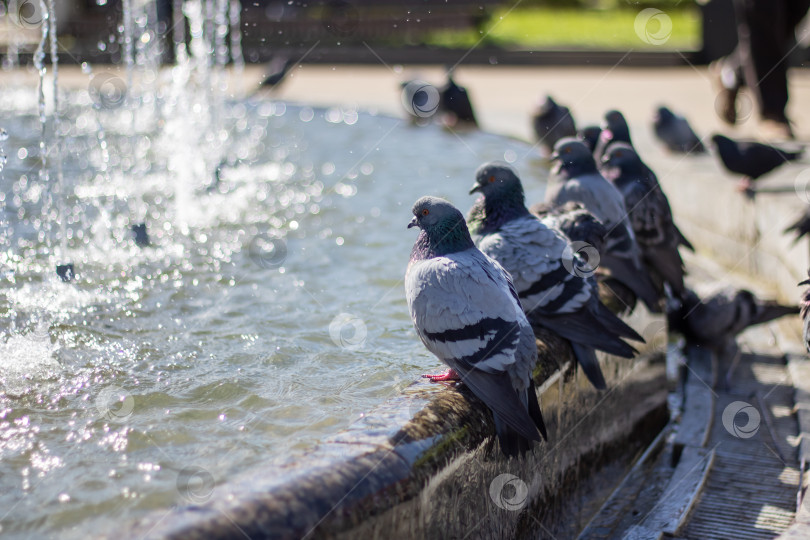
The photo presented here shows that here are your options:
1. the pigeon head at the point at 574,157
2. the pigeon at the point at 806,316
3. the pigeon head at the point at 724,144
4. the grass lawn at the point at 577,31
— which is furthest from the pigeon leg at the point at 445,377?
the grass lawn at the point at 577,31

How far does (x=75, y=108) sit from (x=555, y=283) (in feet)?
28.1

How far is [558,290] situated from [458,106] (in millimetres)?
6119

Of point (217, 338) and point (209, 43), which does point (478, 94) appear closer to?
point (209, 43)

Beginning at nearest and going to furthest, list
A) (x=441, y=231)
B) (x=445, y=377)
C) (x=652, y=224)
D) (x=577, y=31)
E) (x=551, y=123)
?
(x=445, y=377) → (x=441, y=231) → (x=652, y=224) → (x=551, y=123) → (x=577, y=31)

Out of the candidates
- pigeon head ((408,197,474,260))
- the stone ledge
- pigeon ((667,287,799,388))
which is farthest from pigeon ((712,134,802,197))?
pigeon head ((408,197,474,260))

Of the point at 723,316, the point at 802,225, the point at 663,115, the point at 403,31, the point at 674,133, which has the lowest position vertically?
the point at 723,316

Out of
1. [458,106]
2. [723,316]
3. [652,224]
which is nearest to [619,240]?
[652,224]

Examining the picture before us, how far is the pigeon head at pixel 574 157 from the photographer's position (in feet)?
15.2

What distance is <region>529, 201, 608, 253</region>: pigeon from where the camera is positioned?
13.2ft

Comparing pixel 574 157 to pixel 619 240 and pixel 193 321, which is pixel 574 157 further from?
pixel 193 321

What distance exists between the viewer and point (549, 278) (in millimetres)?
3518

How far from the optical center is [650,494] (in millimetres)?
3611

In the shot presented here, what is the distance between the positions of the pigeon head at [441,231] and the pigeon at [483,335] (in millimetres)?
76

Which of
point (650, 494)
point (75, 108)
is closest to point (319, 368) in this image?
point (650, 494)
